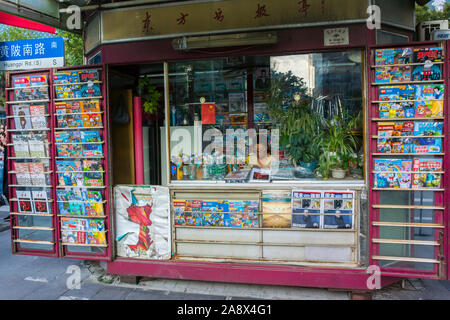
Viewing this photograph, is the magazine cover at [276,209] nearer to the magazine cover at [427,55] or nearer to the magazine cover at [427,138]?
the magazine cover at [427,138]

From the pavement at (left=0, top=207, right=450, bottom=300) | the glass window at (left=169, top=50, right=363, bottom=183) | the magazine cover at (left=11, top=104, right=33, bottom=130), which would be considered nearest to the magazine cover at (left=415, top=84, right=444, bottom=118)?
the glass window at (left=169, top=50, right=363, bottom=183)

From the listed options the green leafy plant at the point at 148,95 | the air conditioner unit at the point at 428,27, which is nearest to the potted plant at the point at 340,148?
the air conditioner unit at the point at 428,27

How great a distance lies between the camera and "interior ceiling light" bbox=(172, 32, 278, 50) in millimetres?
3615

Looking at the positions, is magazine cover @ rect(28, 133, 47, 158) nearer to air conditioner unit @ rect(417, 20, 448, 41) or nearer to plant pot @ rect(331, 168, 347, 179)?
plant pot @ rect(331, 168, 347, 179)

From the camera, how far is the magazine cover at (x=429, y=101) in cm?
341

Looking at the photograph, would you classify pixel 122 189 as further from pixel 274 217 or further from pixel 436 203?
pixel 436 203

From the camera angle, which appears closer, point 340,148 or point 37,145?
point 340,148

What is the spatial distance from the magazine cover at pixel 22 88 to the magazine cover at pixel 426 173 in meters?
4.68

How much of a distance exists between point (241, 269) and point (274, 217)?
0.72 m

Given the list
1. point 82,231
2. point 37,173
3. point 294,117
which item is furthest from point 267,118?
point 37,173

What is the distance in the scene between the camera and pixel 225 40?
372 centimetres

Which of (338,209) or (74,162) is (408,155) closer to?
(338,209)

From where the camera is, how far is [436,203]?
11.4 ft

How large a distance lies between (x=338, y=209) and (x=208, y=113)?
2077mm
